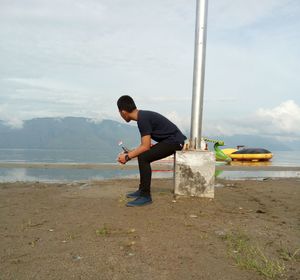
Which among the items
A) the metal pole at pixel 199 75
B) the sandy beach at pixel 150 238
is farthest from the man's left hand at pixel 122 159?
the metal pole at pixel 199 75

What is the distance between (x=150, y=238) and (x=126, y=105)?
7.81ft

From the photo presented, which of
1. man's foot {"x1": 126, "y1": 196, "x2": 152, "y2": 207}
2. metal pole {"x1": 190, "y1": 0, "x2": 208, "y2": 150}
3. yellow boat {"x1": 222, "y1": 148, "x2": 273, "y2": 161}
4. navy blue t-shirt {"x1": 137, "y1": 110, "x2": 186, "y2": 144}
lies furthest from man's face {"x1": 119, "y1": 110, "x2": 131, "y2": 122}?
yellow boat {"x1": 222, "y1": 148, "x2": 273, "y2": 161}

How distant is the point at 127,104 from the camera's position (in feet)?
17.3

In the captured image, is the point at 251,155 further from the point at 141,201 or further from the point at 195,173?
the point at 141,201

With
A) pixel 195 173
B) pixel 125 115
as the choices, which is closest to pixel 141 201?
pixel 195 173

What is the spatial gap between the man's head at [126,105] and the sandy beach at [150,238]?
140cm

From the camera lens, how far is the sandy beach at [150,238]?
2.65m

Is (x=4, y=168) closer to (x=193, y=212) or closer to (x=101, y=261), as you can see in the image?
(x=193, y=212)

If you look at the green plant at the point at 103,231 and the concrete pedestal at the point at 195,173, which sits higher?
the concrete pedestal at the point at 195,173

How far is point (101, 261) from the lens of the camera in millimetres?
2820

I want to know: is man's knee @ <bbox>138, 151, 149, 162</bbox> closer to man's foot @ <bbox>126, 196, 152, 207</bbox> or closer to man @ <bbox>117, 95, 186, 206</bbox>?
man @ <bbox>117, 95, 186, 206</bbox>

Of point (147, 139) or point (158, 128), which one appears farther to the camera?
point (158, 128)

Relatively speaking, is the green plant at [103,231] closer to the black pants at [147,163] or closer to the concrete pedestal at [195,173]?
the black pants at [147,163]

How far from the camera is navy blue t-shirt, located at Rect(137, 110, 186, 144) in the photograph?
512 cm
